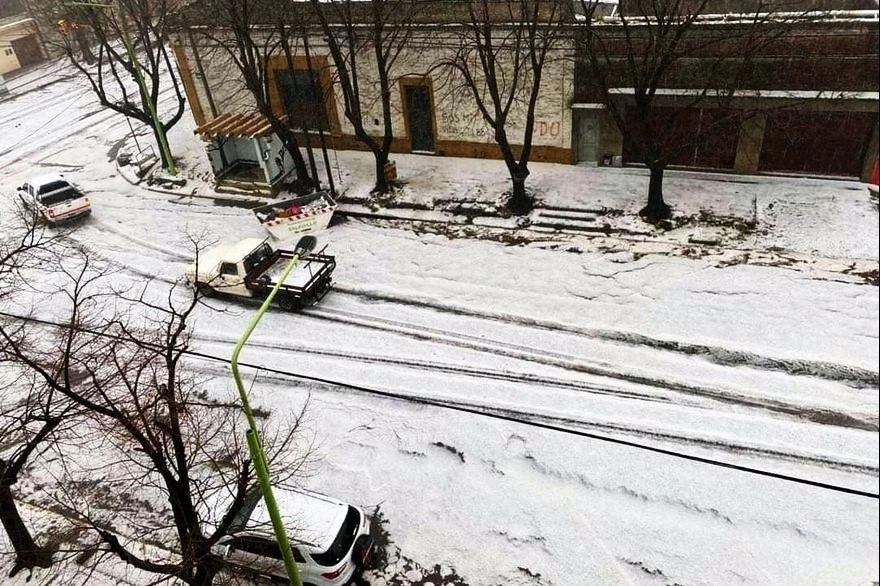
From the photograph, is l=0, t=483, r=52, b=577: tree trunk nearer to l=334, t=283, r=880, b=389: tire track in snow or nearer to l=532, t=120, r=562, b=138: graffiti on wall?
l=334, t=283, r=880, b=389: tire track in snow

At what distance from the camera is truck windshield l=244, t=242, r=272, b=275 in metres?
18.3

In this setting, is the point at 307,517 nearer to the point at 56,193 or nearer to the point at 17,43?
the point at 56,193

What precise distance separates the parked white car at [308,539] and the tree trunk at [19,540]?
3.52 meters

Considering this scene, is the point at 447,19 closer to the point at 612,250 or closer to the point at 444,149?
the point at 444,149

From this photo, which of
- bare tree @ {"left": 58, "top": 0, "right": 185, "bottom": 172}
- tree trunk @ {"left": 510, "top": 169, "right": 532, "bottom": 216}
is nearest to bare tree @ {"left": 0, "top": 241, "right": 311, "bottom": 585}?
tree trunk @ {"left": 510, "top": 169, "right": 532, "bottom": 216}

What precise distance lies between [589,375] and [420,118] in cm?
1382

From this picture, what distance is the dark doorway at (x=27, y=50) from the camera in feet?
136

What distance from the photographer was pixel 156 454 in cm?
905

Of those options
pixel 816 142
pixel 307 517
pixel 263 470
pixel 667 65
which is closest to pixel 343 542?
pixel 307 517

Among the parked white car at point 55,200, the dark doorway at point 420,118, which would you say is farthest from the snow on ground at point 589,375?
the dark doorway at point 420,118

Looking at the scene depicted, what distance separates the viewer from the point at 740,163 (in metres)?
21.0

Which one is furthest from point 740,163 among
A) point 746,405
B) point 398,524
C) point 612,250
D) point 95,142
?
point 95,142

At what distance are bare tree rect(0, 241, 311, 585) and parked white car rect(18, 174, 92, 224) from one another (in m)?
6.56

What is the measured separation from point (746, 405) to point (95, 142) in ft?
104
